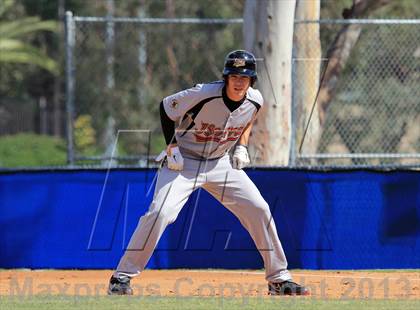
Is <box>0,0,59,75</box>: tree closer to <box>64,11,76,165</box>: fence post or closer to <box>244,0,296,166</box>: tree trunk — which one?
<box>64,11,76,165</box>: fence post

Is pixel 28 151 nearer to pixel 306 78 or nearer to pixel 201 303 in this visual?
pixel 306 78

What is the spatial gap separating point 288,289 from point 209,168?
127cm

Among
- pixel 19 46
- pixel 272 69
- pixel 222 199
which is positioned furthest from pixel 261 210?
pixel 19 46

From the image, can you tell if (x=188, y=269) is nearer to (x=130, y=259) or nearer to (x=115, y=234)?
(x=115, y=234)

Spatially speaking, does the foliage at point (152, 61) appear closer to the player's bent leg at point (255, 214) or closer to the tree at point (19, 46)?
the tree at point (19, 46)

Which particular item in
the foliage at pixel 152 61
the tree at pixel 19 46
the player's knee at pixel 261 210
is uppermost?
the player's knee at pixel 261 210

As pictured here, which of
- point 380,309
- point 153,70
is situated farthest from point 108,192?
point 153,70

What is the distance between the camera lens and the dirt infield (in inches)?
377

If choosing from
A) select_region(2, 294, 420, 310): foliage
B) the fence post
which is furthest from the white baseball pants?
the fence post

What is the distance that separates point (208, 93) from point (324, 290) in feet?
Result: 7.60

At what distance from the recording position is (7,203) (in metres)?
12.4

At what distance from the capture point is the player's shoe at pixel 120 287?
A: 29.2 ft

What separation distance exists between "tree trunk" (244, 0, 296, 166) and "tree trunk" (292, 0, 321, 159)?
69 cm

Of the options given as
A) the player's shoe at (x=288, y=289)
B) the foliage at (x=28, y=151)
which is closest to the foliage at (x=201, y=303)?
the player's shoe at (x=288, y=289)
